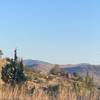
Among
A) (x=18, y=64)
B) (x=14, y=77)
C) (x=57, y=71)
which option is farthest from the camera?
(x=57, y=71)

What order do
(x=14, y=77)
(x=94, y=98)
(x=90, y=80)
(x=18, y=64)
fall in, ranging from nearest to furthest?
(x=94, y=98), (x=14, y=77), (x=18, y=64), (x=90, y=80)

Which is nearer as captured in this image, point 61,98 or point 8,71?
point 61,98

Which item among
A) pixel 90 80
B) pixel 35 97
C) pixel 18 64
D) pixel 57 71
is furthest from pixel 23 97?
pixel 57 71

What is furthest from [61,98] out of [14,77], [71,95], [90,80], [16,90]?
[90,80]

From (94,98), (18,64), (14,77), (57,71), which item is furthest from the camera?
(57,71)

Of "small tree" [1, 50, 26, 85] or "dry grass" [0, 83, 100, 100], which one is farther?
"small tree" [1, 50, 26, 85]

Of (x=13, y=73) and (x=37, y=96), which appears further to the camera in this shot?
(x=13, y=73)

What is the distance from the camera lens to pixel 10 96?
23.7 m

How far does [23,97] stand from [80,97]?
2.92 metres

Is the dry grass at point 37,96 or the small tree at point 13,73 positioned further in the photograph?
the small tree at point 13,73

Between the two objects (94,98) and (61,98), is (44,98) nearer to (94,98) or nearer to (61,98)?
(61,98)

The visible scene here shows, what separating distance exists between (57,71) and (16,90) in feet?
255

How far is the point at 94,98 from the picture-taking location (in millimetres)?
23125

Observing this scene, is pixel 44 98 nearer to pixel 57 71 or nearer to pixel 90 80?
pixel 90 80
